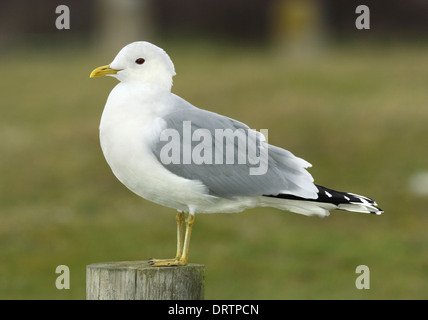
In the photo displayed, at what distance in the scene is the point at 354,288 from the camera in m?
11.4

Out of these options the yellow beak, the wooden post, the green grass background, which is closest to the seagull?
the yellow beak

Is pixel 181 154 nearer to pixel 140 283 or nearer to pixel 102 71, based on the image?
pixel 102 71

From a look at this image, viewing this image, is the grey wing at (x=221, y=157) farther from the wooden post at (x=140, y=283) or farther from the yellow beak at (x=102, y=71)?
the wooden post at (x=140, y=283)

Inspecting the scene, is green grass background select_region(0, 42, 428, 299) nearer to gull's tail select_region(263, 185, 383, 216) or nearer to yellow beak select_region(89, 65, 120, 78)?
gull's tail select_region(263, 185, 383, 216)

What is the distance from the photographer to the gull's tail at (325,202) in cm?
568

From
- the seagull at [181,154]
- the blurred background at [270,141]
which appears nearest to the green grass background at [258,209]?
the blurred background at [270,141]

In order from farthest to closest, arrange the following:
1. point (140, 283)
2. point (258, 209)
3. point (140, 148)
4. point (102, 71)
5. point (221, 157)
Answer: point (258, 209), point (221, 157), point (102, 71), point (140, 148), point (140, 283)

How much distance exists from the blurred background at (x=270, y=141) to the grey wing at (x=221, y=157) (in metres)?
5.45

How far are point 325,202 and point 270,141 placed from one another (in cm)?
1039

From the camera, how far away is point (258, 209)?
14.6m

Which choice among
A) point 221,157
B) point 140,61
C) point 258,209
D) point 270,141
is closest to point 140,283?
point 221,157

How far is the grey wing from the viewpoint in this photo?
18.6 ft

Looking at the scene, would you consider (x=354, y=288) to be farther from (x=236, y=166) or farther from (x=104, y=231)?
(x=236, y=166)
